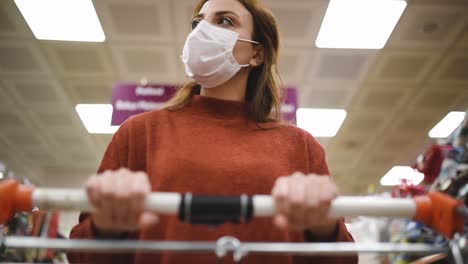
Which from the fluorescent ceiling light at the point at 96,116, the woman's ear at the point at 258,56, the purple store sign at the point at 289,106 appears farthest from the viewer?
the fluorescent ceiling light at the point at 96,116

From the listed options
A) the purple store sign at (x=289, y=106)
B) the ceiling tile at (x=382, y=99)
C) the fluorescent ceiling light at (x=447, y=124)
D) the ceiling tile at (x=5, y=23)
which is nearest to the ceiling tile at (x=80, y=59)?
the ceiling tile at (x=5, y=23)

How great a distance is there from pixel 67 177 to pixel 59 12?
4823 mm

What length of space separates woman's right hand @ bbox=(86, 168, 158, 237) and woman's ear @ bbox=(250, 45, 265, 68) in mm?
965

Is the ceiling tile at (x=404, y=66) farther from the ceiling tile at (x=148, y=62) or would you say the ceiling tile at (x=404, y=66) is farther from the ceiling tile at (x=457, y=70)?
the ceiling tile at (x=148, y=62)

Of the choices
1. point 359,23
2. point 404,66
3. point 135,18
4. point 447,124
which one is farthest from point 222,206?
point 447,124

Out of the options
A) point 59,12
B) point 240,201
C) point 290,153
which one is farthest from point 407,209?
point 59,12

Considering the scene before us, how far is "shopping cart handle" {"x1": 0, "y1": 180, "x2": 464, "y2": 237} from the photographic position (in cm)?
68

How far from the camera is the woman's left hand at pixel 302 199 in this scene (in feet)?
2.10

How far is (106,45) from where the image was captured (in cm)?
420

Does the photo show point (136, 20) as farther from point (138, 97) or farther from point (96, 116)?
point (96, 116)

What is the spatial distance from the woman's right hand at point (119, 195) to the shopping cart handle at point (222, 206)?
0.03m

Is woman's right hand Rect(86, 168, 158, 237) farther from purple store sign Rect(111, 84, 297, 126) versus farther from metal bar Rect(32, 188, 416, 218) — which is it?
purple store sign Rect(111, 84, 297, 126)

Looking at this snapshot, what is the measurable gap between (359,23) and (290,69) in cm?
101

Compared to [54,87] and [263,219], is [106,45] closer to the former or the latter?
[54,87]
